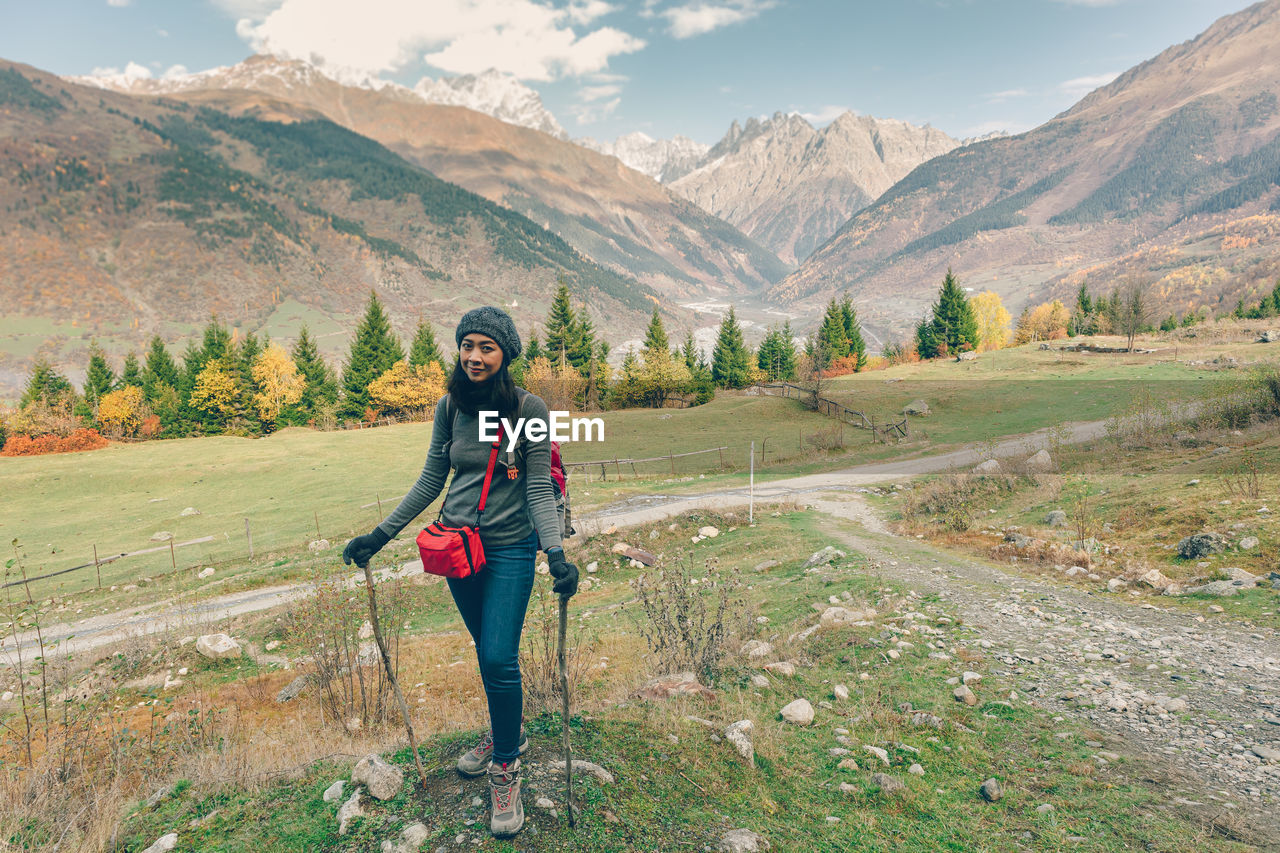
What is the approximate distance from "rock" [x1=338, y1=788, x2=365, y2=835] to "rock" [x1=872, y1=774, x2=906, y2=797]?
3.62m

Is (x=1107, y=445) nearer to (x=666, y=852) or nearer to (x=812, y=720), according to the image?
(x=812, y=720)

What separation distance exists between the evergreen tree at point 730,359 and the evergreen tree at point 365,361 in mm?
42463

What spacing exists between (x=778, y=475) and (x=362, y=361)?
2322 inches

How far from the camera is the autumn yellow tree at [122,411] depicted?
208ft

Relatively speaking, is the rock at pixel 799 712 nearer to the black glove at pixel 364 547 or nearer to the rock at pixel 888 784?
the rock at pixel 888 784

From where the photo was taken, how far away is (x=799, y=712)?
5625 mm

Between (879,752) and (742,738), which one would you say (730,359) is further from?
(742,738)

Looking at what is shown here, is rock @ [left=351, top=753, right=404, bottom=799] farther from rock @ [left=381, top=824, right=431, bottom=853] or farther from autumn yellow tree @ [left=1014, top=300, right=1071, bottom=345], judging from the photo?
autumn yellow tree @ [left=1014, top=300, right=1071, bottom=345]

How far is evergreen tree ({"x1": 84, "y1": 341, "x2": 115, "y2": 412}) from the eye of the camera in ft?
215

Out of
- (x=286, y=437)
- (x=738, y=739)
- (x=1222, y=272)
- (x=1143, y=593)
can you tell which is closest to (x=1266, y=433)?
(x=1143, y=593)

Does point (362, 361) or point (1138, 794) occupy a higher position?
point (362, 361)

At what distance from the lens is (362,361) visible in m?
71.8

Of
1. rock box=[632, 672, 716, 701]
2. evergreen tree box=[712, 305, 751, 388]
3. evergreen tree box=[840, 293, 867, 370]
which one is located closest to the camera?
rock box=[632, 672, 716, 701]

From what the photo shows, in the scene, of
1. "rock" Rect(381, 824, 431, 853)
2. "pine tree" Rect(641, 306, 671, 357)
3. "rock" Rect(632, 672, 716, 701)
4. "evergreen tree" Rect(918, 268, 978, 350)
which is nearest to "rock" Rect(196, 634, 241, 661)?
"rock" Rect(632, 672, 716, 701)
